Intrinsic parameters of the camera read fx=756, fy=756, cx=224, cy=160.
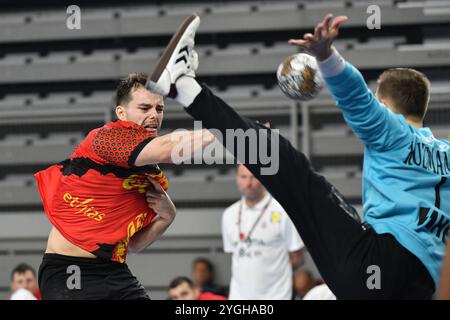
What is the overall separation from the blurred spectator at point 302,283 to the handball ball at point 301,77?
140 inches

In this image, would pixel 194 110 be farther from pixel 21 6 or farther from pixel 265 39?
pixel 21 6

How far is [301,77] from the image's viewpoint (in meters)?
3.42

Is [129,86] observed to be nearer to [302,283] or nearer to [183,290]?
[183,290]

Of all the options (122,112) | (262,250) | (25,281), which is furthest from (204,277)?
(122,112)

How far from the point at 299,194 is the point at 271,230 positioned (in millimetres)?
3308

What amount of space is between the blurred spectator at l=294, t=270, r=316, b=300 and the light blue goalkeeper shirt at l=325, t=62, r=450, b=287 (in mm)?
3571

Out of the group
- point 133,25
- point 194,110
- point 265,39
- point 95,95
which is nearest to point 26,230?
point 95,95

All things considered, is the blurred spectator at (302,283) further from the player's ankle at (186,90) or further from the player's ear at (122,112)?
the player's ankle at (186,90)

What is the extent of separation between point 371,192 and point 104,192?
129 cm

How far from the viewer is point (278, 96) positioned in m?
8.23

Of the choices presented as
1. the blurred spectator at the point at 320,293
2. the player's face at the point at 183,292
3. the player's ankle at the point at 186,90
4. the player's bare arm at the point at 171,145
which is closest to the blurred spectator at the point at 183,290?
the player's face at the point at 183,292

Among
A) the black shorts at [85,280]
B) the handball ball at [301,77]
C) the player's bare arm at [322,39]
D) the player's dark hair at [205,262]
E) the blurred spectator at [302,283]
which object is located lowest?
the blurred spectator at [302,283]

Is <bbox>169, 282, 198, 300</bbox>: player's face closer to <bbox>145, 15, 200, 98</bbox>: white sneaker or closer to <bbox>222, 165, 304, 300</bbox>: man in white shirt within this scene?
<bbox>222, 165, 304, 300</bbox>: man in white shirt

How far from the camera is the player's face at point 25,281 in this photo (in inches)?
272
